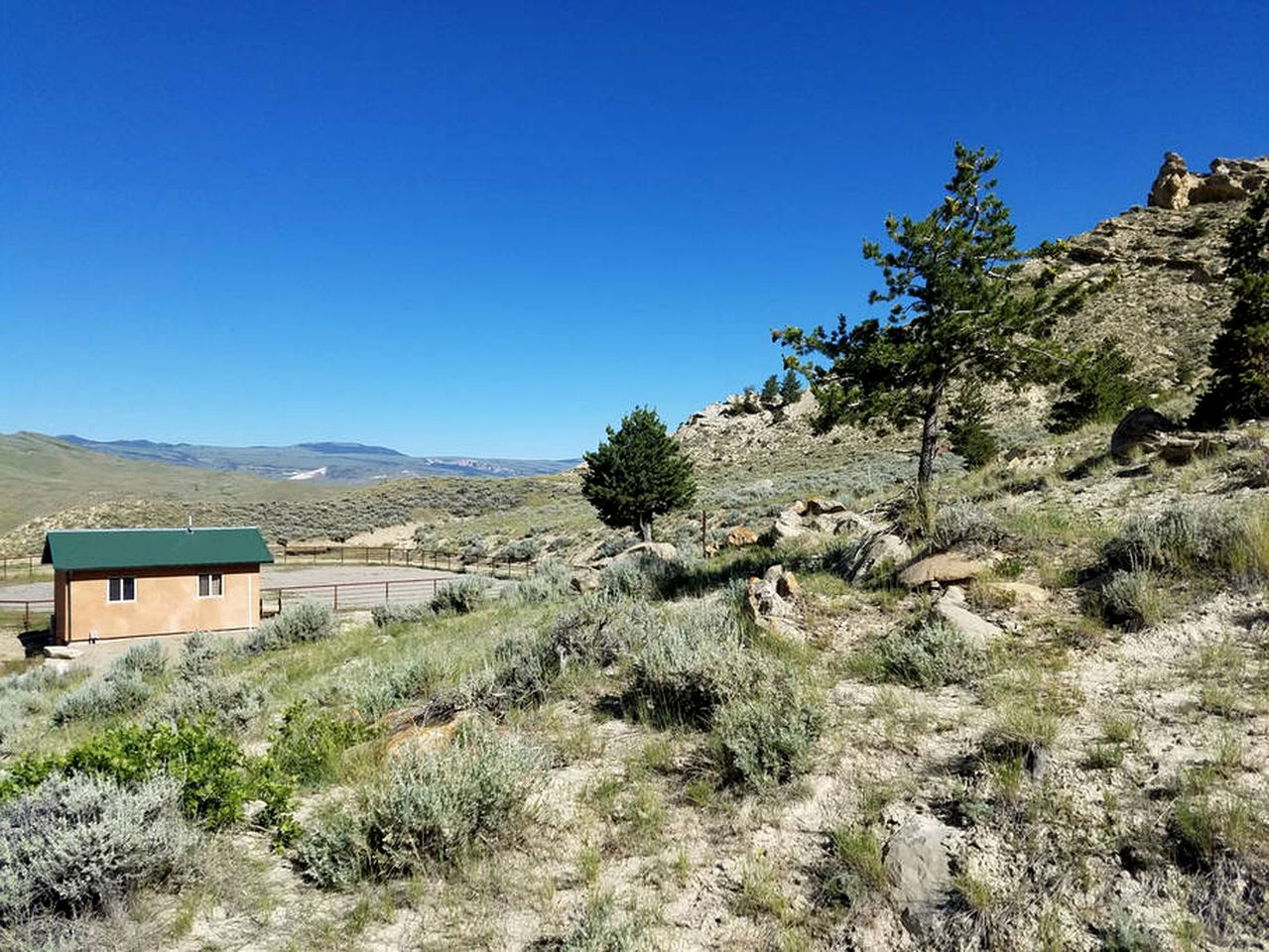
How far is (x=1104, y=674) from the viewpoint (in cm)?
519

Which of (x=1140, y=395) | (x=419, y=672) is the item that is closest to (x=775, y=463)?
(x=1140, y=395)

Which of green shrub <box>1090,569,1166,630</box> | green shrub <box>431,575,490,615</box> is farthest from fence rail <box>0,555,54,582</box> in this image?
green shrub <box>1090,569,1166,630</box>

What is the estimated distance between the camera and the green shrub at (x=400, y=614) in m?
16.1

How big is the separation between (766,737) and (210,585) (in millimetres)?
24904

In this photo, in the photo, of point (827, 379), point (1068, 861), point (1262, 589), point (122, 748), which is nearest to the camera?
point (1068, 861)

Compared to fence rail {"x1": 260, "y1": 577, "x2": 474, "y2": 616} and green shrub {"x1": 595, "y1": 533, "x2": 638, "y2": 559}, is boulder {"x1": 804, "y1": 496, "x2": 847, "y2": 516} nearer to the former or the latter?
green shrub {"x1": 595, "y1": 533, "x2": 638, "y2": 559}

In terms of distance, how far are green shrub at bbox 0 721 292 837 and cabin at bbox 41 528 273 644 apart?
69.5ft

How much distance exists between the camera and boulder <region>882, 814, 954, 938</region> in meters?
3.22

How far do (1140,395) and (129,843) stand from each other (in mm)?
35999

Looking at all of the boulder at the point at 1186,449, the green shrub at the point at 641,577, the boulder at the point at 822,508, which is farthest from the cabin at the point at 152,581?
the boulder at the point at 1186,449

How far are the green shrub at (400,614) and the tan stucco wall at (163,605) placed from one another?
34.0ft

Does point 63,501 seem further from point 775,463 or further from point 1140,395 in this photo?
point 1140,395

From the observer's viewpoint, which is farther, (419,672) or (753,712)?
(419,672)

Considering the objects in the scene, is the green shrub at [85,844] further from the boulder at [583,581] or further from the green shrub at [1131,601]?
the boulder at [583,581]
